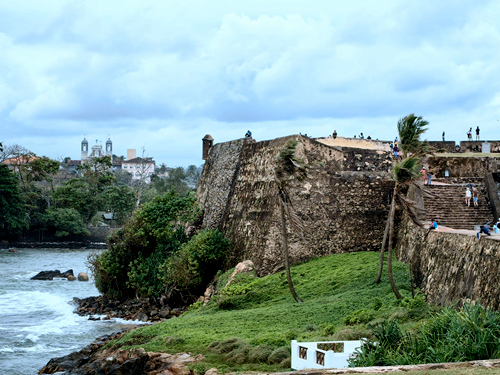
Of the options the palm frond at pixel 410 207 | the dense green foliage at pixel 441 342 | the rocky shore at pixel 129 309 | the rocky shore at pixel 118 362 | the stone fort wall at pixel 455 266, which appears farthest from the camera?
the rocky shore at pixel 129 309

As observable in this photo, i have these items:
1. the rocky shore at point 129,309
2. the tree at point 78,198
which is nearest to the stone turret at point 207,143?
the rocky shore at point 129,309

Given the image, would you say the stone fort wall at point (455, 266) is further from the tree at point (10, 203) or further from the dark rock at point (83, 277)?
the tree at point (10, 203)

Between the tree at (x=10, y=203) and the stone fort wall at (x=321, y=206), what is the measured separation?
30882 mm

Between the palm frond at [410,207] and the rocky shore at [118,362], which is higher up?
the palm frond at [410,207]

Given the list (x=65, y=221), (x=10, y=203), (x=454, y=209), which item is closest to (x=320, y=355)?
(x=454, y=209)

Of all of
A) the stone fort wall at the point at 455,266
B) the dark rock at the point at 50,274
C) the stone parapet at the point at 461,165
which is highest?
the stone parapet at the point at 461,165

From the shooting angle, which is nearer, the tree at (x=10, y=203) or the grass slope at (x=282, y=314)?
the grass slope at (x=282, y=314)

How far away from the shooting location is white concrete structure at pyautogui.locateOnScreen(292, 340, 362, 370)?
9.33 metres

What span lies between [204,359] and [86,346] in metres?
6.11

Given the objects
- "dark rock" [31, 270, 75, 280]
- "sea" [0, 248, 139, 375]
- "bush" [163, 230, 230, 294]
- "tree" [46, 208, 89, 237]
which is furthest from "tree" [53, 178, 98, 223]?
"bush" [163, 230, 230, 294]

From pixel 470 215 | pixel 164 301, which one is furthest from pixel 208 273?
pixel 470 215

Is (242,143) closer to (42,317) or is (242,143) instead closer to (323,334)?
(42,317)

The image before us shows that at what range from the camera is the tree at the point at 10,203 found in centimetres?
4697

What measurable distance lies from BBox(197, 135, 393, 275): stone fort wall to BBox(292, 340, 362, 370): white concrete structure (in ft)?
27.4
